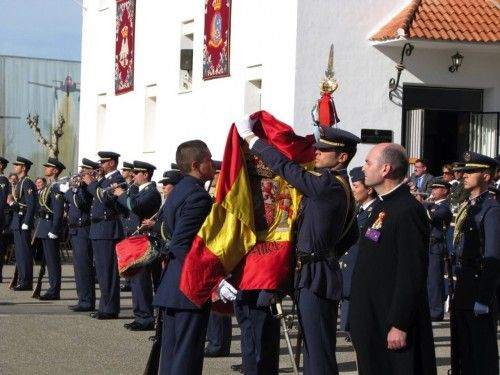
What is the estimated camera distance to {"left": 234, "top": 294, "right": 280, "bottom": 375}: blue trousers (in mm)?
8414

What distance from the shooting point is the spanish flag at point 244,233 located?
8.19 m

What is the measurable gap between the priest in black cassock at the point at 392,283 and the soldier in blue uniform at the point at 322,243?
79cm

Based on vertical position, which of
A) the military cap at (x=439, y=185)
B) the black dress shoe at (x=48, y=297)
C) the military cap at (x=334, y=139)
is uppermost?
the military cap at (x=334, y=139)

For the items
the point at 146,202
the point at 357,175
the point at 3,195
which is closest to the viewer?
the point at 357,175

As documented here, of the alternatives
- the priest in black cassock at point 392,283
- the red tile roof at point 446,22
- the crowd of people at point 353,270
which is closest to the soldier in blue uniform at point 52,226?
the crowd of people at point 353,270

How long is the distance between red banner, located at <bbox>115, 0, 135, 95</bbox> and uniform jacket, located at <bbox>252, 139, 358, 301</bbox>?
20692 mm

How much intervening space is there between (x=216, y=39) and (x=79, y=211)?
8.88 metres

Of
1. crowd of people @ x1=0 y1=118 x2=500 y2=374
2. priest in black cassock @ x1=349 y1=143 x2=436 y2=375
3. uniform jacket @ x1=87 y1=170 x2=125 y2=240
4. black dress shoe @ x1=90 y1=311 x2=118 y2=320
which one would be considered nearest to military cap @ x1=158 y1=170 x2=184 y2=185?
crowd of people @ x1=0 y1=118 x2=500 y2=374

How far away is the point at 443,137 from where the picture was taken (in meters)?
22.4

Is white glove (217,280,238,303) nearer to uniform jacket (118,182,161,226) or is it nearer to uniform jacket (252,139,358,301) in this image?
uniform jacket (252,139,358,301)

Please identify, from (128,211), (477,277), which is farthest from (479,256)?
(128,211)

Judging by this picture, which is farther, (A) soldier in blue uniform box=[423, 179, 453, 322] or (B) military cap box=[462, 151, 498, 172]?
(A) soldier in blue uniform box=[423, 179, 453, 322]

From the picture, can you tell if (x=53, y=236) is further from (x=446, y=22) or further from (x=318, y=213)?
(x=318, y=213)

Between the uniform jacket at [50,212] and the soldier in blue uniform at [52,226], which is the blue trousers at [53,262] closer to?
the soldier in blue uniform at [52,226]
